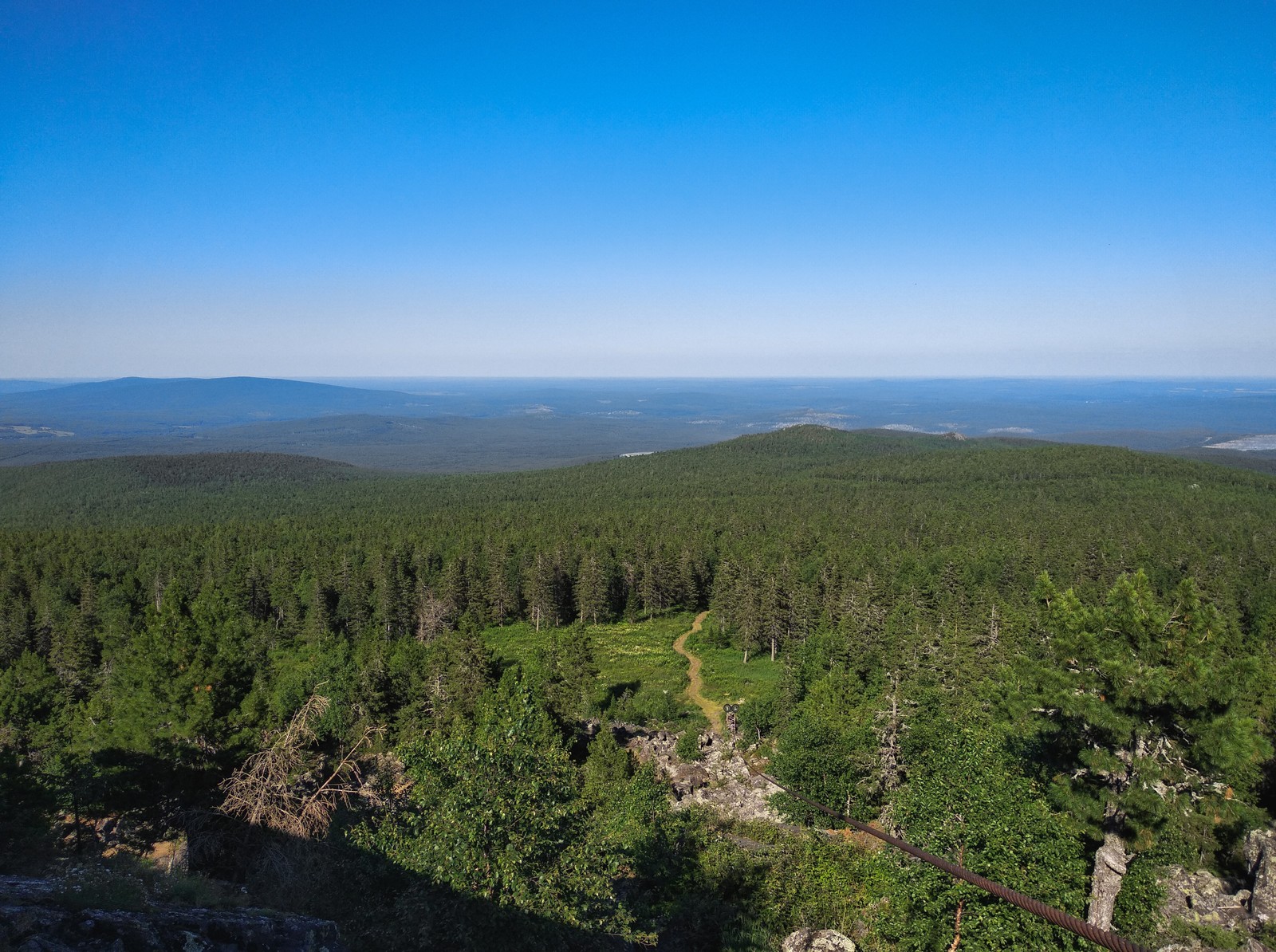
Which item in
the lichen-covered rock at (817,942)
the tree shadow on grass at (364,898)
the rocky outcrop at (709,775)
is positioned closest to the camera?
the tree shadow on grass at (364,898)

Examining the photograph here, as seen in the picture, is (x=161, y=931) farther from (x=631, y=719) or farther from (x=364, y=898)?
(x=631, y=719)

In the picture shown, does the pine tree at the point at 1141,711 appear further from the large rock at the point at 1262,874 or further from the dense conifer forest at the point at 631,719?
the large rock at the point at 1262,874

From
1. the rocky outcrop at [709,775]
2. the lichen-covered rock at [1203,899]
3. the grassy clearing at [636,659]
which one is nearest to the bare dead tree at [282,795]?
the rocky outcrop at [709,775]

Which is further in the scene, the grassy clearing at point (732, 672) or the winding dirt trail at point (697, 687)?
the grassy clearing at point (732, 672)

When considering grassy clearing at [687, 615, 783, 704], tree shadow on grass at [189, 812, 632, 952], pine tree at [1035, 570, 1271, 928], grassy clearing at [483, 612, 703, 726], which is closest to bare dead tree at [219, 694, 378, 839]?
tree shadow on grass at [189, 812, 632, 952]

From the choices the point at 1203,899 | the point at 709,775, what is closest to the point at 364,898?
the point at 709,775

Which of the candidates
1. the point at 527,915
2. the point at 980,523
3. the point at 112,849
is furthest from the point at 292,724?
the point at 980,523

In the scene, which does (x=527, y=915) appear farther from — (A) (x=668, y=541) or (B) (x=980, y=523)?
(B) (x=980, y=523)
